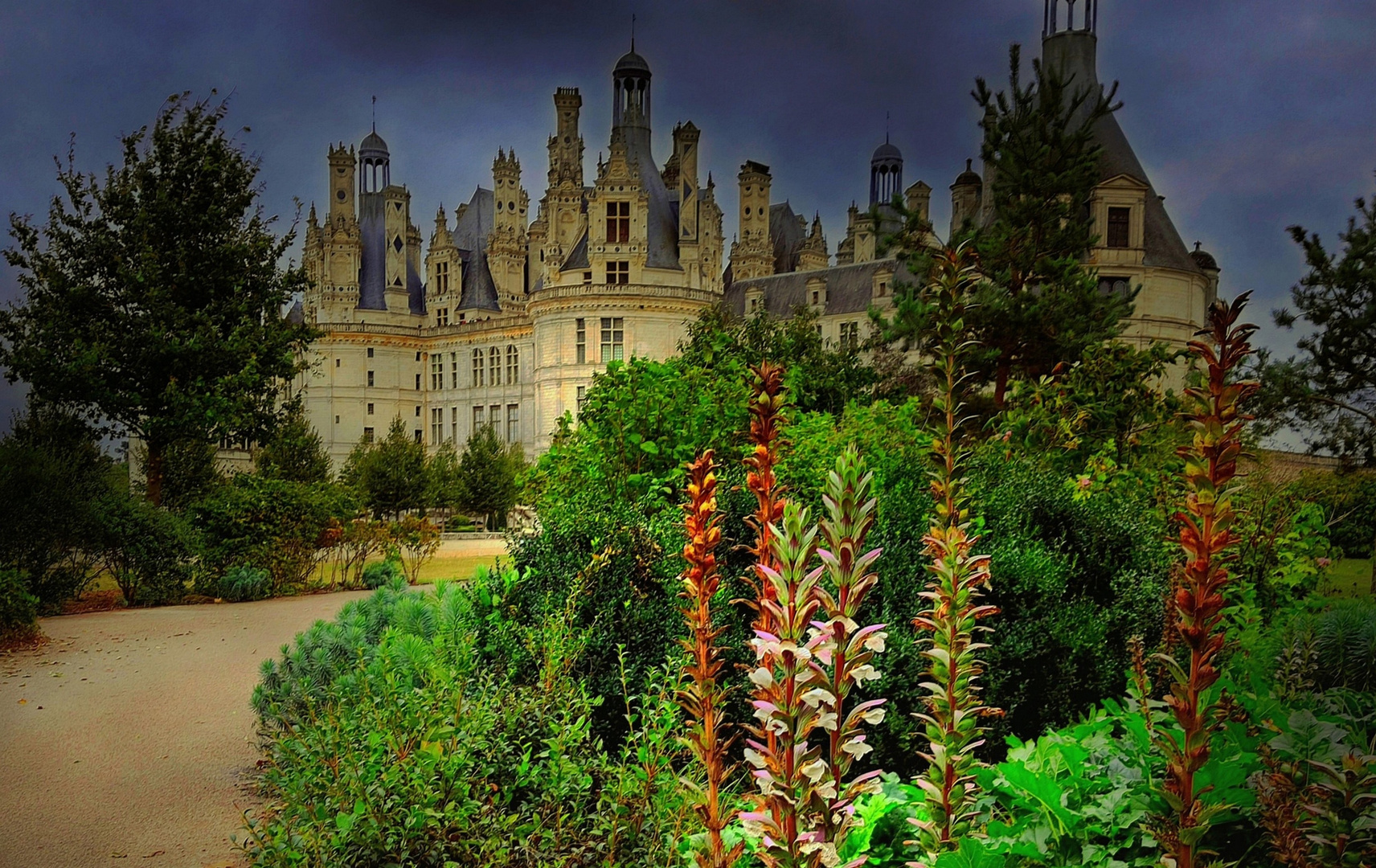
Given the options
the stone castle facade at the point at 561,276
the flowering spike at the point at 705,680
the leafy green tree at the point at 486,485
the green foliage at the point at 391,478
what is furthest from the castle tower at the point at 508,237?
the flowering spike at the point at 705,680

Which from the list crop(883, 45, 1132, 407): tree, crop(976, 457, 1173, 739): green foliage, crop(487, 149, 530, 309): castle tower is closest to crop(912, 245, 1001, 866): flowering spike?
crop(976, 457, 1173, 739): green foliage

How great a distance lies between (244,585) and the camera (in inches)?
489

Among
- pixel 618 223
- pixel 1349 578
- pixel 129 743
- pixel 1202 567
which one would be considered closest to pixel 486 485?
pixel 618 223

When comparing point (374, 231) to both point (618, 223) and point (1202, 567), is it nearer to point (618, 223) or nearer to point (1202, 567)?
point (618, 223)

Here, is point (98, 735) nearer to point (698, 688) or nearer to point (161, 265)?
point (698, 688)

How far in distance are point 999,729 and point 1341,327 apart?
8605 millimetres

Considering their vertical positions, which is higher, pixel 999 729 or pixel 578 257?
pixel 578 257

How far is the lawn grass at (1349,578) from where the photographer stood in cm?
955

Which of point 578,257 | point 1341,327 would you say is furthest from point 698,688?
point 578,257

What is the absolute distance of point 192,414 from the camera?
13.4 metres

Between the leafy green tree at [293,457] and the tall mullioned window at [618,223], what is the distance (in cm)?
1537

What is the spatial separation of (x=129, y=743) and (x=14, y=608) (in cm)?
416

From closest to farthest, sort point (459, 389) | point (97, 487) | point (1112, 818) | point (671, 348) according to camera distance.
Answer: point (1112, 818)
point (97, 487)
point (671, 348)
point (459, 389)

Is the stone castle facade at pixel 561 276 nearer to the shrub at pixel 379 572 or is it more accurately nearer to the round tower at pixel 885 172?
the round tower at pixel 885 172
